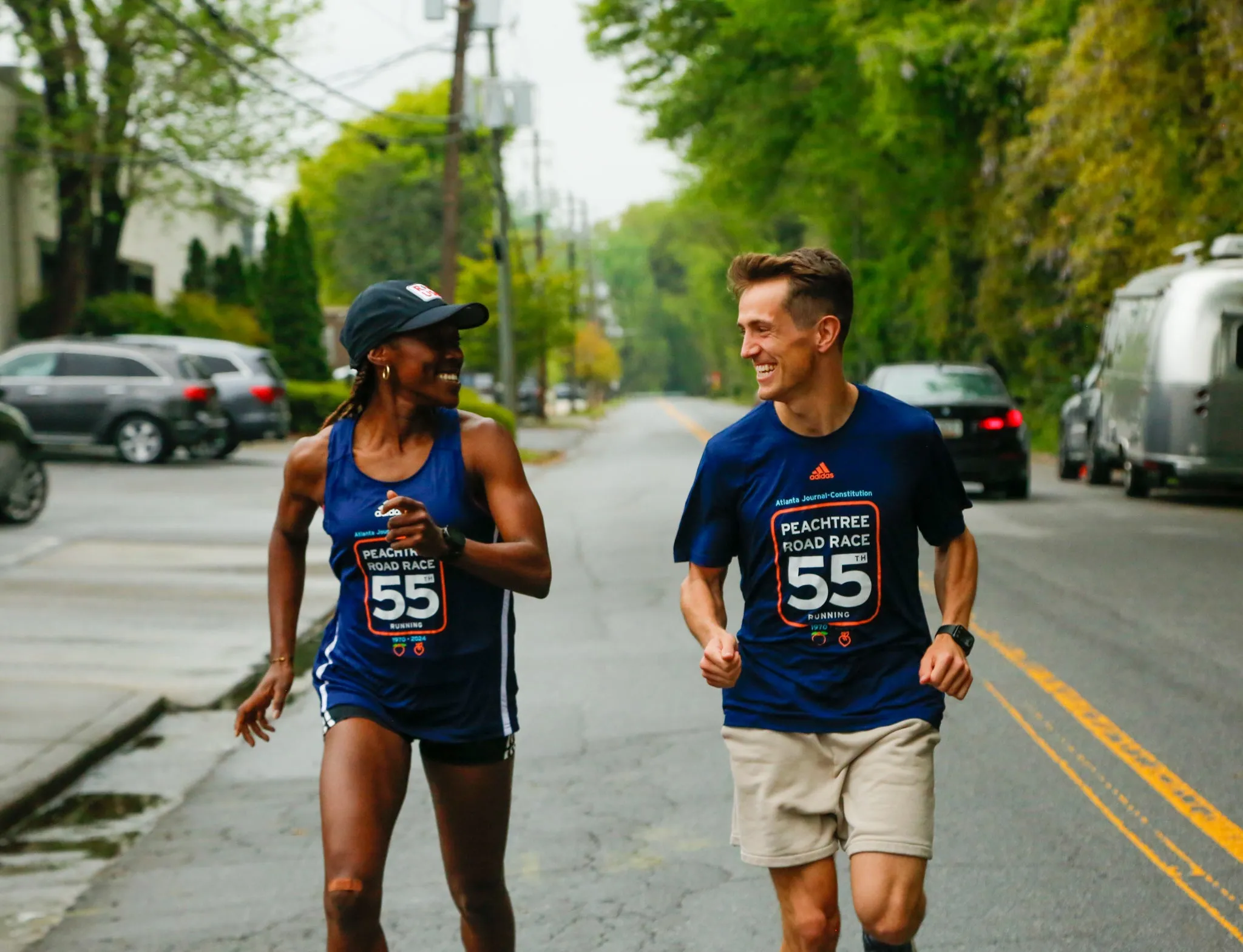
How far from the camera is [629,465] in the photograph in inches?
1189

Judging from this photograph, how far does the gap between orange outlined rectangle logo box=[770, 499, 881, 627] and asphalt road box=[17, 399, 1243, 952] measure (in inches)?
63.1

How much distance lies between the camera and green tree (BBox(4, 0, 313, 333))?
127 feet

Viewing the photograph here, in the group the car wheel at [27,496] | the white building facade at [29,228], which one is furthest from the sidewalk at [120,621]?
the white building facade at [29,228]

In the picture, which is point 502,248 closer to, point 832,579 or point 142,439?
point 142,439

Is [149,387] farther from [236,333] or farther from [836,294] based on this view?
[836,294]

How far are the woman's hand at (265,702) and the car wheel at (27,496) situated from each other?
1373 centimetres

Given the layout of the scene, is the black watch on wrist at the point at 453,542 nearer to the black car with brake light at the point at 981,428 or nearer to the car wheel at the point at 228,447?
the black car with brake light at the point at 981,428

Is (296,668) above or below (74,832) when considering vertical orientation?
below

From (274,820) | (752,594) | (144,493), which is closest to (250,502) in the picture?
(144,493)

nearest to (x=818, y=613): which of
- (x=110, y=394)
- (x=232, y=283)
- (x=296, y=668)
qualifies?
(x=296, y=668)

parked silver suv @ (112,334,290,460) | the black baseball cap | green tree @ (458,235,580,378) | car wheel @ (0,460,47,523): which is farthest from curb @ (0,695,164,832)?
green tree @ (458,235,580,378)

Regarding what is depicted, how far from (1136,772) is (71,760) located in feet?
14.2

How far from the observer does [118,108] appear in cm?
3962

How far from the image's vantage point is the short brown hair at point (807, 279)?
3.88 metres
